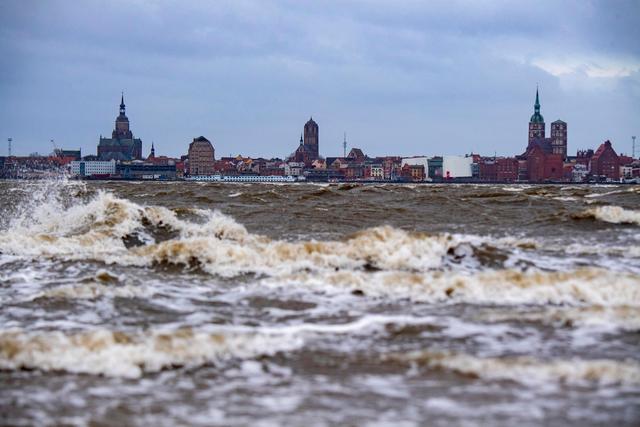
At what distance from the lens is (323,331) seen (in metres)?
8.50

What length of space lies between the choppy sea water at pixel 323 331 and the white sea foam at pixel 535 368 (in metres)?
0.02

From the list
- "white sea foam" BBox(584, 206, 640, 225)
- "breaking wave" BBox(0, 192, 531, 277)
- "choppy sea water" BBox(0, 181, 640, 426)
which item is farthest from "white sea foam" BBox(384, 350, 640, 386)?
"white sea foam" BBox(584, 206, 640, 225)

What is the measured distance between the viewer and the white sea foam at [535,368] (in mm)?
6621

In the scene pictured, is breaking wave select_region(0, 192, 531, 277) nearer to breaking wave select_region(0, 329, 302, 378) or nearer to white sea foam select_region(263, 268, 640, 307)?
white sea foam select_region(263, 268, 640, 307)

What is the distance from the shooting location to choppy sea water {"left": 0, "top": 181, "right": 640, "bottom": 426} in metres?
6.06

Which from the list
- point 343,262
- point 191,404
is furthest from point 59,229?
point 191,404

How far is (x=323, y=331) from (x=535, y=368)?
2402 millimetres

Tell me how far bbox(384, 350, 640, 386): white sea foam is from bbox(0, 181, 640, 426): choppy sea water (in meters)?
0.02

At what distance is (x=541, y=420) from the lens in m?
5.66

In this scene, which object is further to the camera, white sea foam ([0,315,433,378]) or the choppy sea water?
white sea foam ([0,315,433,378])

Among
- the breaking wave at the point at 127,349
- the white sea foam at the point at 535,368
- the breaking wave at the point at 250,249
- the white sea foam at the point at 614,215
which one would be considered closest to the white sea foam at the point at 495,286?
the breaking wave at the point at 250,249

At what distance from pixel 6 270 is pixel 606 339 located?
9610mm

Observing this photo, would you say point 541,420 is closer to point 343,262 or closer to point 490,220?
point 343,262

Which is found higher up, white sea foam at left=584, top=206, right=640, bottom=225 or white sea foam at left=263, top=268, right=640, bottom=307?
white sea foam at left=584, top=206, right=640, bottom=225
